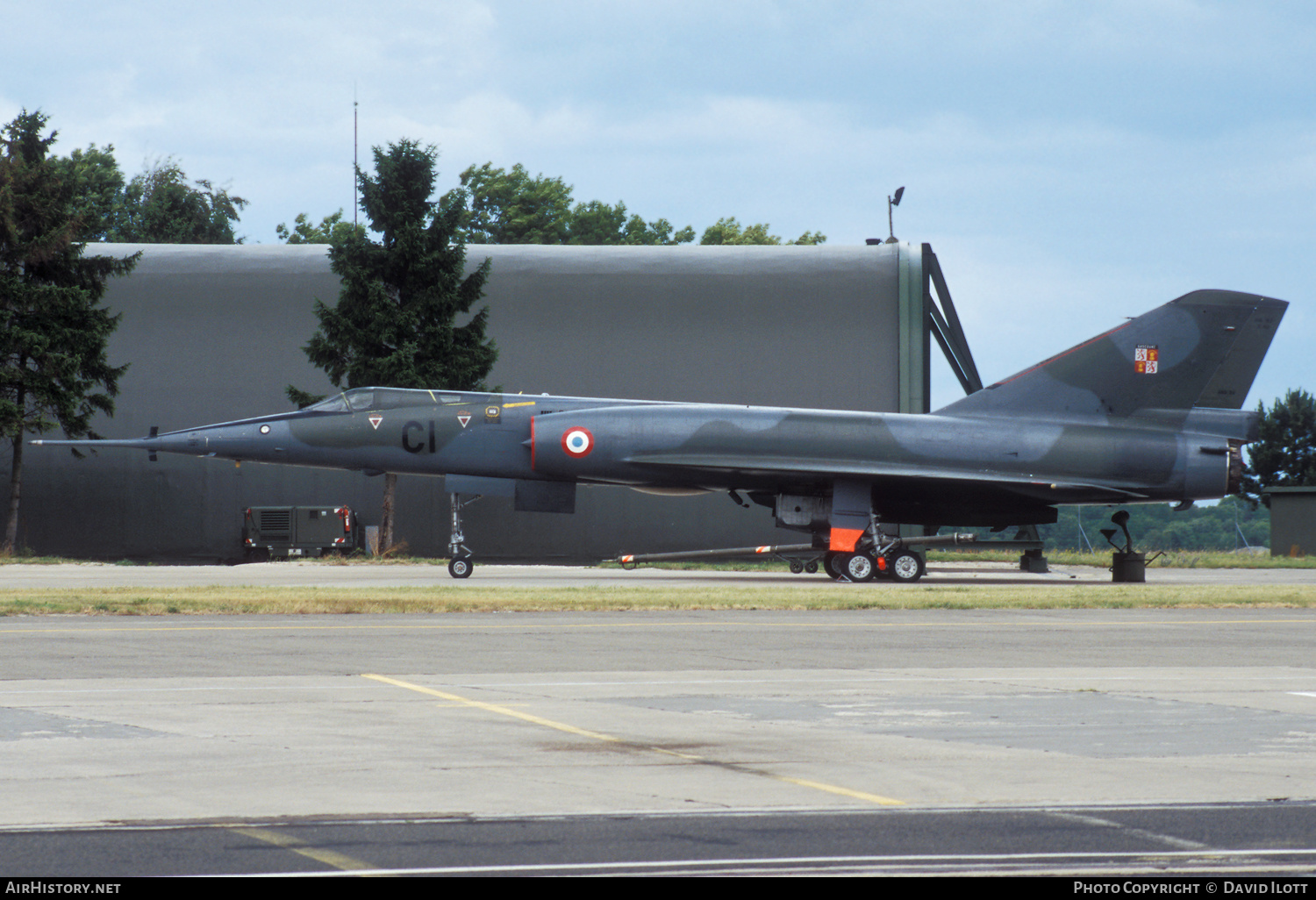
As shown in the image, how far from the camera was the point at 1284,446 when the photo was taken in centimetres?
6988

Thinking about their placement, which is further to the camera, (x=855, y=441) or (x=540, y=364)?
(x=540, y=364)

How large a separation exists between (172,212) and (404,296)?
43.2m

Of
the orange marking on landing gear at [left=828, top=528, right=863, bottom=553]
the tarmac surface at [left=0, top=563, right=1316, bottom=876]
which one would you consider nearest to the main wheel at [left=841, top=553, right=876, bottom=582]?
the orange marking on landing gear at [left=828, top=528, right=863, bottom=553]

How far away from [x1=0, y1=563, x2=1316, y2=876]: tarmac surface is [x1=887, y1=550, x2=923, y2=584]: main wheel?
40.1 feet

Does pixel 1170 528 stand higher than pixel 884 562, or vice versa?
pixel 884 562

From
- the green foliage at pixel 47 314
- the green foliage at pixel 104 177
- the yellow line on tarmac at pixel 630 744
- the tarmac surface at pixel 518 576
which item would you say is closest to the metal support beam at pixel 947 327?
the tarmac surface at pixel 518 576

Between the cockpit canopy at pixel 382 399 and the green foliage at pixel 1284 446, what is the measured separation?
54.7 meters

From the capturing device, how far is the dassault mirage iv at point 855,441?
25.9 meters

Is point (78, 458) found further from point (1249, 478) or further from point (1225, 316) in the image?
point (1249, 478)

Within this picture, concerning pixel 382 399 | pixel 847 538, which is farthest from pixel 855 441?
pixel 382 399

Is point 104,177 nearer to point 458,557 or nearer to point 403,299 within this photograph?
point 403,299

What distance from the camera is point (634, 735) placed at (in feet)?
24.6

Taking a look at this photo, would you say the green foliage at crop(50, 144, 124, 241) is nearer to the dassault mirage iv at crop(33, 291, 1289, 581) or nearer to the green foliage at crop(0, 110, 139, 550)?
the green foliage at crop(0, 110, 139, 550)

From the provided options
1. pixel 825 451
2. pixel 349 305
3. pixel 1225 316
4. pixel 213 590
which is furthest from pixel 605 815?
pixel 349 305
